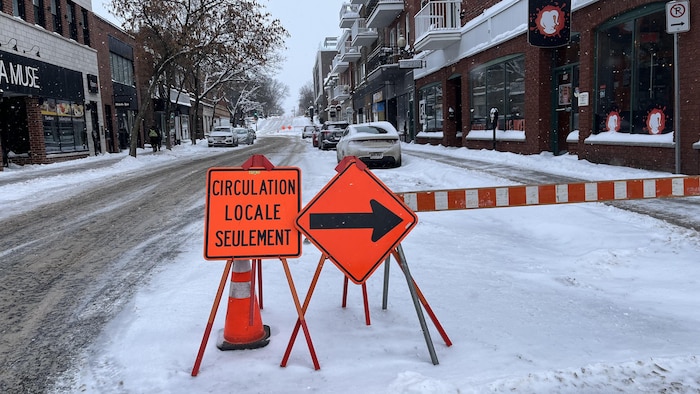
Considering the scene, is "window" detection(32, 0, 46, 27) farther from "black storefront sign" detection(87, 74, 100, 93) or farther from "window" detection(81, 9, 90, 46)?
"window" detection(81, 9, 90, 46)

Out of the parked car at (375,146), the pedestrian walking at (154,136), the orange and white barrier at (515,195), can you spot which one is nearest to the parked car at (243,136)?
the pedestrian walking at (154,136)

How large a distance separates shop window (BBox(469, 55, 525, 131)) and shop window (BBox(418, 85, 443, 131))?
4.63 meters

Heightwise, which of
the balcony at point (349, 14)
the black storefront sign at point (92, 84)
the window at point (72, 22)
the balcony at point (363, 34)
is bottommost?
the black storefront sign at point (92, 84)

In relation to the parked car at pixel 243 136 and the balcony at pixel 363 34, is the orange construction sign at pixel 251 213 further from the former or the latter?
the parked car at pixel 243 136

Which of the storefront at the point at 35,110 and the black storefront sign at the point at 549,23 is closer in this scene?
the black storefront sign at the point at 549,23

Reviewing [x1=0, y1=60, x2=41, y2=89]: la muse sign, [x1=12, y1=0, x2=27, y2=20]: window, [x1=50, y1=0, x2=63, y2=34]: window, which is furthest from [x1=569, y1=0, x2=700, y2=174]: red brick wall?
[x1=50, y1=0, x2=63, y2=34]: window

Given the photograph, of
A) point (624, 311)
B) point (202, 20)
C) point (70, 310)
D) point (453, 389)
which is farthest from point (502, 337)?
point (202, 20)

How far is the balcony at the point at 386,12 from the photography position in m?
31.7

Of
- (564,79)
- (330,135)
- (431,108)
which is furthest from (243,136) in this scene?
(564,79)

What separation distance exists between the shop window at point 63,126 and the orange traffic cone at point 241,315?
22.0 metres

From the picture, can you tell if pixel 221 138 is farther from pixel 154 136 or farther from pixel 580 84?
pixel 580 84

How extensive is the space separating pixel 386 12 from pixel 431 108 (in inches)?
348

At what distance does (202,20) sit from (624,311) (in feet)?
87.7

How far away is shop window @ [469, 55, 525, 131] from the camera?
17.3 metres
